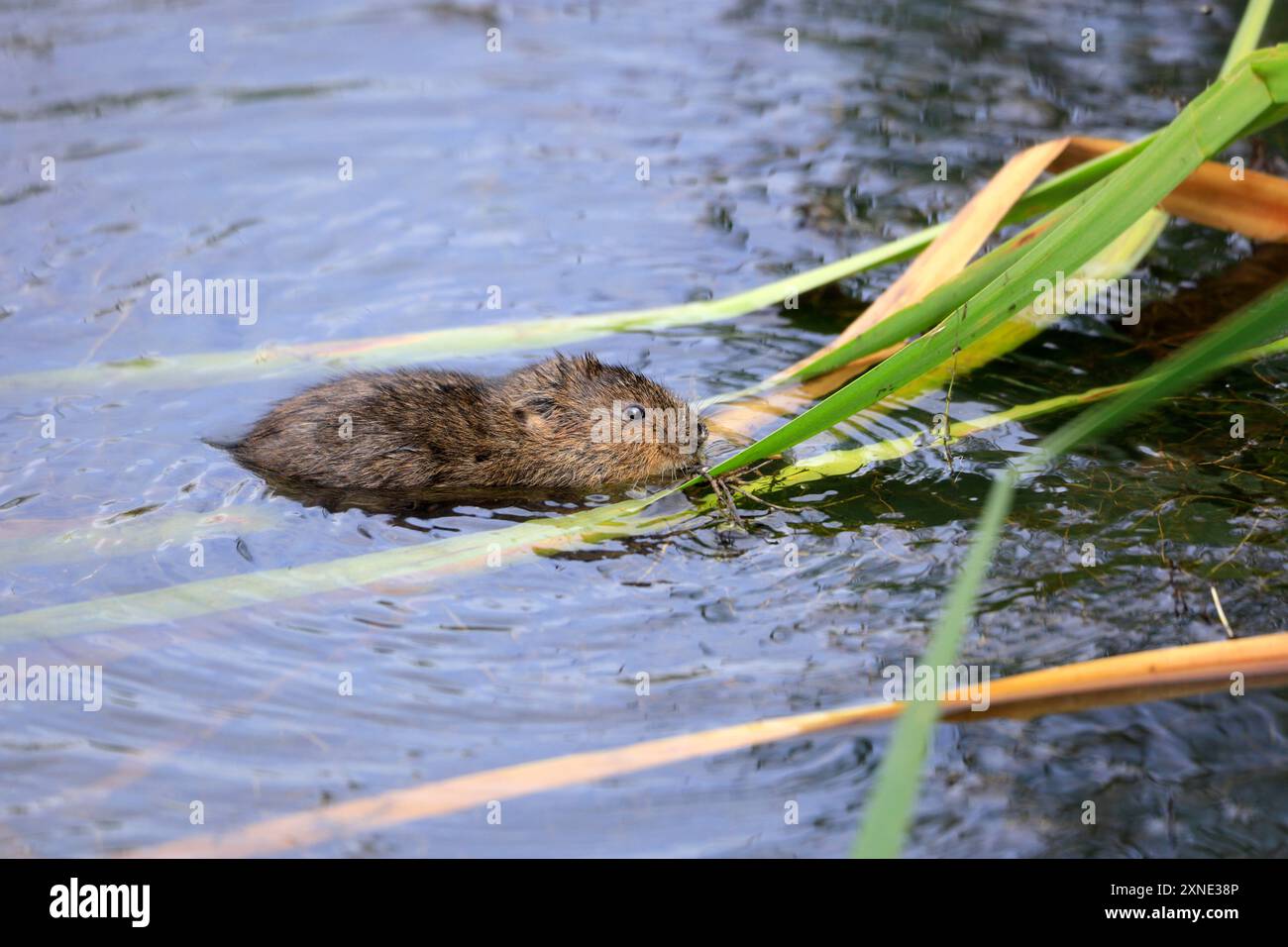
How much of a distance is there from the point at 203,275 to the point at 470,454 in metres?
2.28

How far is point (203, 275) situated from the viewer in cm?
711

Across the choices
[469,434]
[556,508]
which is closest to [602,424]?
[556,508]

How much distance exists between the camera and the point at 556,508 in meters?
5.62

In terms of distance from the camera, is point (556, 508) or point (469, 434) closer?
point (556, 508)

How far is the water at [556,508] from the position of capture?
397 cm

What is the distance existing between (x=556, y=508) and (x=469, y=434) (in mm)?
488

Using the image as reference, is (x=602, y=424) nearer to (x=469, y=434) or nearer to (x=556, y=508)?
(x=556, y=508)

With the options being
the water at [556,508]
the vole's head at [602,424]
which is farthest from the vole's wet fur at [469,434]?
the water at [556,508]

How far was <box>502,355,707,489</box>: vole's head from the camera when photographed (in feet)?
18.4

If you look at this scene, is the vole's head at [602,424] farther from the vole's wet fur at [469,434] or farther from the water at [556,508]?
the water at [556,508]

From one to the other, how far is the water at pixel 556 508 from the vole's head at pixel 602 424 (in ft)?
0.95

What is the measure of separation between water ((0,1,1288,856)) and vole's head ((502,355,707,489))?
0.29 meters

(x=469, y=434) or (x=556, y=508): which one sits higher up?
(x=469, y=434)

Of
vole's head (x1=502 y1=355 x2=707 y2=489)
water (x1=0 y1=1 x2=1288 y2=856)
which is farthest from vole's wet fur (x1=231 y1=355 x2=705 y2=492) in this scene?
water (x1=0 y1=1 x2=1288 y2=856)
